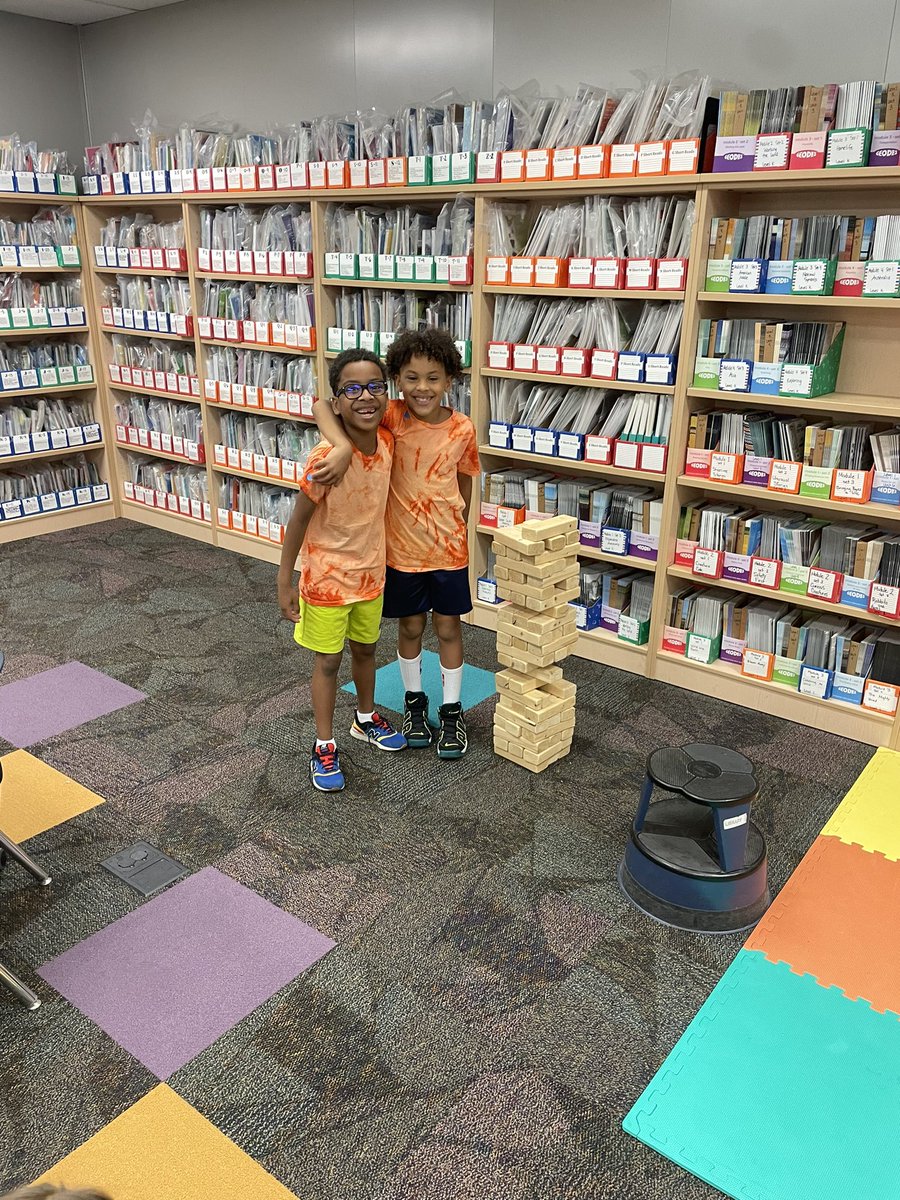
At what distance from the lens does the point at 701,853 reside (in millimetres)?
2455

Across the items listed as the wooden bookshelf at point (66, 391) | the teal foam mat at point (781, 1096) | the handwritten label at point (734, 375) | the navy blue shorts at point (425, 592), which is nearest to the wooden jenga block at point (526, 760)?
the navy blue shorts at point (425, 592)

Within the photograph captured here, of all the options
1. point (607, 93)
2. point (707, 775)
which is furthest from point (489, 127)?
point (707, 775)

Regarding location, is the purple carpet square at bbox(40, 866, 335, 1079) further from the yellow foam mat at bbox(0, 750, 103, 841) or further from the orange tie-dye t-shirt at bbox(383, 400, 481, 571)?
the orange tie-dye t-shirt at bbox(383, 400, 481, 571)

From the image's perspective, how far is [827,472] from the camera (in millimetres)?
3230

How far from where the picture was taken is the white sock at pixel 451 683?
330 cm

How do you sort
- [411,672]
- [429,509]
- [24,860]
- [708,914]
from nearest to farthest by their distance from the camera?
[708,914] → [24,860] → [429,509] → [411,672]

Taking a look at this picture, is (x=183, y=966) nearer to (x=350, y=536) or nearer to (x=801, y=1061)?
(x=350, y=536)

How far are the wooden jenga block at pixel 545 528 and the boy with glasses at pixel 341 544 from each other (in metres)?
0.49

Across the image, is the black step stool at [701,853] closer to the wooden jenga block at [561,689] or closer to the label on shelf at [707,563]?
the wooden jenga block at [561,689]

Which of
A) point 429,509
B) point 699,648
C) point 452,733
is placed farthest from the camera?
point 699,648

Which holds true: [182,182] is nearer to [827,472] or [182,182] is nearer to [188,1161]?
[827,472]

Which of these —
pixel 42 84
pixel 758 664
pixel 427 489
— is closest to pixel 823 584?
pixel 758 664

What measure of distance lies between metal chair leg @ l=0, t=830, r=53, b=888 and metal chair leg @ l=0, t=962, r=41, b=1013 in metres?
0.41

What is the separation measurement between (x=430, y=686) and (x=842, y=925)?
1.82 meters
